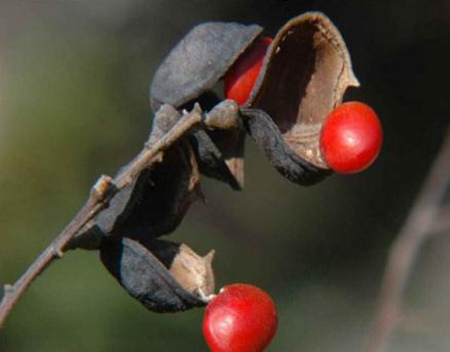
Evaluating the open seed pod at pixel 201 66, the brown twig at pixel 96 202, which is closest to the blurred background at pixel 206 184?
the open seed pod at pixel 201 66

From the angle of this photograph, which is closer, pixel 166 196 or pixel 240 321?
pixel 240 321

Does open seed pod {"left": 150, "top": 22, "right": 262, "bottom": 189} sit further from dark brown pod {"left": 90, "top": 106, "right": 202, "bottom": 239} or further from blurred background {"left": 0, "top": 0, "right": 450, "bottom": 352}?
blurred background {"left": 0, "top": 0, "right": 450, "bottom": 352}

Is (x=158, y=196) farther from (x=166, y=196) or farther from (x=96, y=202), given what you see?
(x=96, y=202)

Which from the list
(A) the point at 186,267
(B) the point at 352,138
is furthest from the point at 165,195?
(B) the point at 352,138

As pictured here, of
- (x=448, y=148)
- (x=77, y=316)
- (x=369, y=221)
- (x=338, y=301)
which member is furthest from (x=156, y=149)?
(x=369, y=221)

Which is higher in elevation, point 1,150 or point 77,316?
point 1,150

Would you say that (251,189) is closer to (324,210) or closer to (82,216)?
(324,210)
